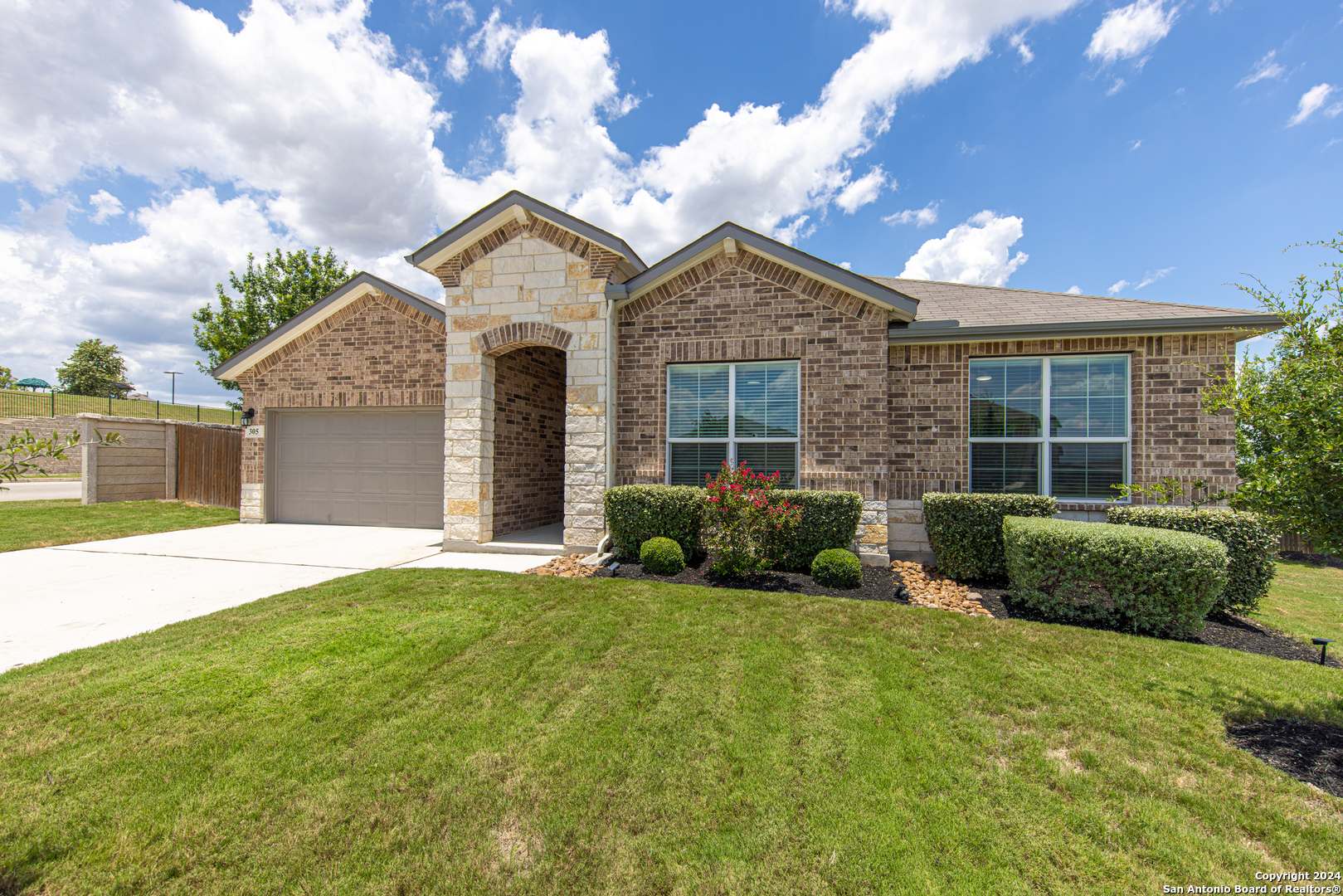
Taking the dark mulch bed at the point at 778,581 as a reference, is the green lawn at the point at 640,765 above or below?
below

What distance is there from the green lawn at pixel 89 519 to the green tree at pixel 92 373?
122ft

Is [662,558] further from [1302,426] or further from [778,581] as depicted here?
[1302,426]

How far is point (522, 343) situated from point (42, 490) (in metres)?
22.1

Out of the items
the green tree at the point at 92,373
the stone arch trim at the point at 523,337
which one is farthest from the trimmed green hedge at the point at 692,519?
the green tree at the point at 92,373

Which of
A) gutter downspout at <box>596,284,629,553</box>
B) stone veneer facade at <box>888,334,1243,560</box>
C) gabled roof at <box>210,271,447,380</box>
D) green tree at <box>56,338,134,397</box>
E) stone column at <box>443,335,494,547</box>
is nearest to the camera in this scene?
stone veneer facade at <box>888,334,1243,560</box>

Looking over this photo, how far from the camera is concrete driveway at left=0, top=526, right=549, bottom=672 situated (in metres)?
4.89

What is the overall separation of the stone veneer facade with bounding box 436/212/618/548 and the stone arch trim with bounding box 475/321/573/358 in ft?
0.04

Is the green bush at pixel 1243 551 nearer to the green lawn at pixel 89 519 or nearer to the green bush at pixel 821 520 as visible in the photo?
the green bush at pixel 821 520

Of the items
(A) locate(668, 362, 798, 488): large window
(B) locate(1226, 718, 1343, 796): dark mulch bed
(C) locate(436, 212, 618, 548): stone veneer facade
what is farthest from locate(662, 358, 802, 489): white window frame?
(B) locate(1226, 718, 1343, 796): dark mulch bed

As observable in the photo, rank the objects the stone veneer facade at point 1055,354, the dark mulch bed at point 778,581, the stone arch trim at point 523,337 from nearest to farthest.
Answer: the dark mulch bed at point 778,581 → the stone veneer facade at point 1055,354 → the stone arch trim at point 523,337

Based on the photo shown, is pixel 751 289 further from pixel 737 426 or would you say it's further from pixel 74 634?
pixel 74 634

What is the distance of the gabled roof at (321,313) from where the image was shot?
34.9 ft

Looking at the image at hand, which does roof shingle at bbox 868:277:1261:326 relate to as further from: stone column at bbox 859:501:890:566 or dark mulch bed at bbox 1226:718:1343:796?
dark mulch bed at bbox 1226:718:1343:796

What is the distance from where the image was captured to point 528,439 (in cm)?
1051
